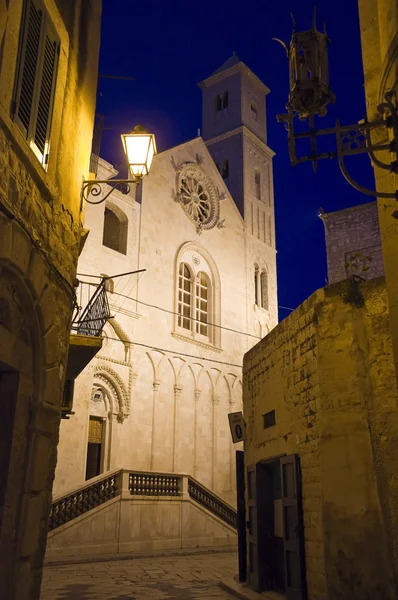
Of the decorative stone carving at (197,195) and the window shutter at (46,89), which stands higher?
the decorative stone carving at (197,195)

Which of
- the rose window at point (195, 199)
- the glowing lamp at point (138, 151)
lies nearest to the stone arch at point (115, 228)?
the rose window at point (195, 199)

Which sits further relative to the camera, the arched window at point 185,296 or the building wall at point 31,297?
the arched window at point 185,296

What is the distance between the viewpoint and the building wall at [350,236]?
831 inches

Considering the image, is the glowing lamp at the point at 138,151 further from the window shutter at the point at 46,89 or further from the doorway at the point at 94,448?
the doorway at the point at 94,448

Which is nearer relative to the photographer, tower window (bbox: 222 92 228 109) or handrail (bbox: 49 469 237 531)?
handrail (bbox: 49 469 237 531)

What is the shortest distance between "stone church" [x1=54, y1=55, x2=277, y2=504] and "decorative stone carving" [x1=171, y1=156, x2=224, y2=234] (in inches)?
2.4

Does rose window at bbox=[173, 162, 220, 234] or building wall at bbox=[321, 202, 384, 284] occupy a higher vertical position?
rose window at bbox=[173, 162, 220, 234]

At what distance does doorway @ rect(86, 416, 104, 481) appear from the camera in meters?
19.2

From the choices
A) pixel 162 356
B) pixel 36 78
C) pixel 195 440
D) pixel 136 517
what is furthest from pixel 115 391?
→ pixel 36 78

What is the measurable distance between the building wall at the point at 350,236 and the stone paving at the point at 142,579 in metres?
11.4

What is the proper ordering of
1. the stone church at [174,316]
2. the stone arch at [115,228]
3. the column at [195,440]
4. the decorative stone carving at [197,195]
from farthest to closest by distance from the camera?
the decorative stone carving at [197,195], the stone arch at [115,228], the column at [195,440], the stone church at [174,316]

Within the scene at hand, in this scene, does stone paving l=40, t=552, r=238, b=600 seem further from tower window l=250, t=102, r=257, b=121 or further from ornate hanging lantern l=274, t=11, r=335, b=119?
tower window l=250, t=102, r=257, b=121

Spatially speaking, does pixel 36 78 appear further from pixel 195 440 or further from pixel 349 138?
pixel 195 440

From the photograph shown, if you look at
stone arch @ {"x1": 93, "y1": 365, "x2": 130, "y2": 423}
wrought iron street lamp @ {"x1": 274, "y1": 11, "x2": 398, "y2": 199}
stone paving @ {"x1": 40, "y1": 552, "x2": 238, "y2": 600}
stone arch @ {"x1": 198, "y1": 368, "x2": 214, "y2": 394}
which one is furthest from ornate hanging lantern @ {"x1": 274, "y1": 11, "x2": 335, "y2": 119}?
stone arch @ {"x1": 198, "y1": 368, "x2": 214, "y2": 394}
